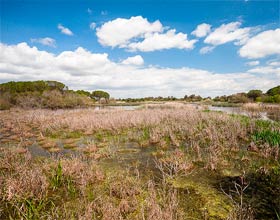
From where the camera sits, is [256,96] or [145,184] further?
[256,96]

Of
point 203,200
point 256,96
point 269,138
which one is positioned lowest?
point 203,200

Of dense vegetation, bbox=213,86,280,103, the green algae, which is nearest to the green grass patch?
the green algae

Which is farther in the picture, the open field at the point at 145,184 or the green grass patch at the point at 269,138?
the green grass patch at the point at 269,138

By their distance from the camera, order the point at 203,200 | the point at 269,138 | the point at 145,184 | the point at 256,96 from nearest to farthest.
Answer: the point at 203,200, the point at 145,184, the point at 269,138, the point at 256,96

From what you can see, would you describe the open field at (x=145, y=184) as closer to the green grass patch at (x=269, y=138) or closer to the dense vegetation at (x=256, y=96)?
the green grass patch at (x=269, y=138)

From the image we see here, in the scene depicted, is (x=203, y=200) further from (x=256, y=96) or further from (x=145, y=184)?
(x=256, y=96)

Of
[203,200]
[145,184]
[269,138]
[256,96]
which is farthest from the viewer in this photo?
[256,96]

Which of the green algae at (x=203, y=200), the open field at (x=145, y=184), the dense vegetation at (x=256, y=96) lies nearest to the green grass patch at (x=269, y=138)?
the open field at (x=145, y=184)

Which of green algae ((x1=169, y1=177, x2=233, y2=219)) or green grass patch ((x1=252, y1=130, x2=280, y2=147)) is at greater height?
green grass patch ((x1=252, y1=130, x2=280, y2=147))

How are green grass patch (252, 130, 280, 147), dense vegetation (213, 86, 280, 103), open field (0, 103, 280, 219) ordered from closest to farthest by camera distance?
1. open field (0, 103, 280, 219)
2. green grass patch (252, 130, 280, 147)
3. dense vegetation (213, 86, 280, 103)

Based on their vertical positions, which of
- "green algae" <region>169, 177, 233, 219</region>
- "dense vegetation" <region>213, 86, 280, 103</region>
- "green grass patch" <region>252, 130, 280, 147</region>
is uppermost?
"dense vegetation" <region>213, 86, 280, 103</region>

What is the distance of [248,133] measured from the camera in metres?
11.2

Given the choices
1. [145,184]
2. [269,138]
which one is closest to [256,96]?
[269,138]

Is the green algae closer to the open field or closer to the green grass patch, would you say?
the open field
